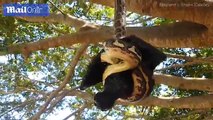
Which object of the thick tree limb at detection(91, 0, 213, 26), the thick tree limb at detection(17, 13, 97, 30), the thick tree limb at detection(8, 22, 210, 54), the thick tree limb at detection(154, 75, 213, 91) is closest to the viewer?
the thick tree limb at detection(91, 0, 213, 26)

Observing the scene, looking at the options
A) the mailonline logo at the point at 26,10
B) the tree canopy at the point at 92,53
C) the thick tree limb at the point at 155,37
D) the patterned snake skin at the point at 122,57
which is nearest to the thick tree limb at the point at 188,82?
the tree canopy at the point at 92,53

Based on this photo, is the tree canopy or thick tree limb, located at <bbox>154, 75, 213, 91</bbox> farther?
thick tree limb, located at <bbox>154, 75, 213, 91</bbox>

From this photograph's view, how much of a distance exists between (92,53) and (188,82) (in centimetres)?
146

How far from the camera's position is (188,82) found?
3.89m

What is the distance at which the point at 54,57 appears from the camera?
5305 millimetres

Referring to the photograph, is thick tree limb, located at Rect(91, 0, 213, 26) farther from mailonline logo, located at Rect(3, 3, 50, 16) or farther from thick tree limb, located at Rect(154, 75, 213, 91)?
thick tree limb, located at Rect(154, 75, 213, 91)

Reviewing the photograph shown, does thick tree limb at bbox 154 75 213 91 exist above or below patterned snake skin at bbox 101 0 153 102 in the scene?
below

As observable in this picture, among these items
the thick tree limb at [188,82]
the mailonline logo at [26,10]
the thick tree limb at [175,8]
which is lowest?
the thick tree limb at [188,82]

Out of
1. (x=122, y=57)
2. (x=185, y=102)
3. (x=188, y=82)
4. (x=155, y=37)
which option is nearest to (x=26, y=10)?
(x=155, y=37)

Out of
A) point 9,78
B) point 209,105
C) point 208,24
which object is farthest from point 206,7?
point 9,78

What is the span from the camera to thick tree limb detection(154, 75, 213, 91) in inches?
150

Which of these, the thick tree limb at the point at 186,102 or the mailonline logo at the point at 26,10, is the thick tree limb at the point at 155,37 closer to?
the mailonline logo at the point at 26,10

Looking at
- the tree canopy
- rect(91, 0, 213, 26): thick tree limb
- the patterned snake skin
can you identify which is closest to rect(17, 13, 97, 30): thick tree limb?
the tree canopy

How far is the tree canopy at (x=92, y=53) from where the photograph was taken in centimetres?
270
